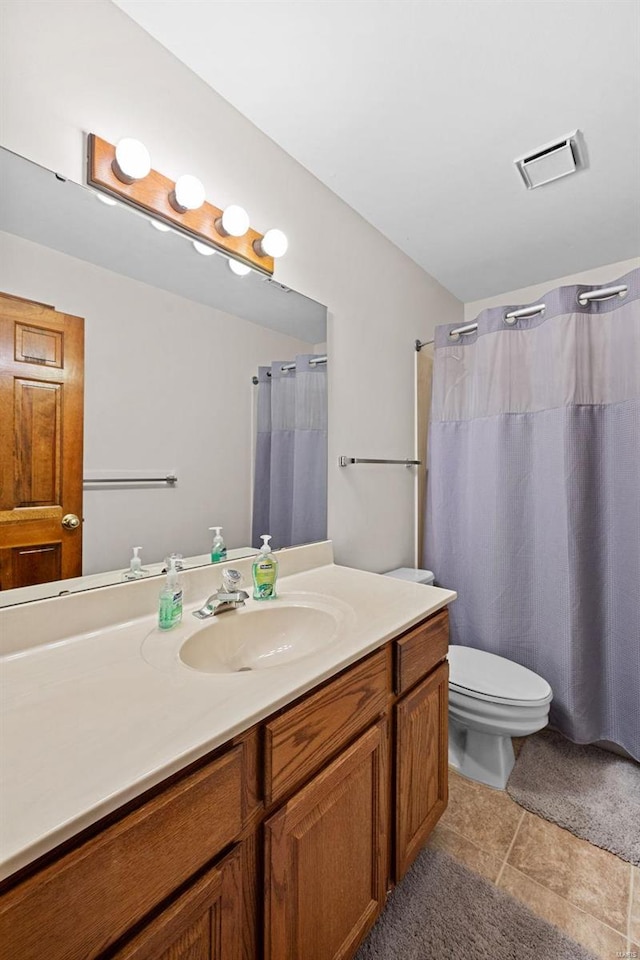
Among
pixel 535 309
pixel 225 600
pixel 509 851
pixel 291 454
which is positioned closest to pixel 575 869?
pixel 509 851

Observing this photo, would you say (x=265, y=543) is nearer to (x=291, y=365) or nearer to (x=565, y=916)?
(x=291, y=365)

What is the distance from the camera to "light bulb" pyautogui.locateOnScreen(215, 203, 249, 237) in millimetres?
1214

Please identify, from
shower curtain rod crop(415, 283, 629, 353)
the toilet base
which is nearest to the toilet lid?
the toilet base

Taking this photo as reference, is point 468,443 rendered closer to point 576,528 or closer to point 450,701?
point 576,528

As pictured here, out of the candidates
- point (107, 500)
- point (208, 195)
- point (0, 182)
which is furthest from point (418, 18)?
point (107, 500)

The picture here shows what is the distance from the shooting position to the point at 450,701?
1.56 metres

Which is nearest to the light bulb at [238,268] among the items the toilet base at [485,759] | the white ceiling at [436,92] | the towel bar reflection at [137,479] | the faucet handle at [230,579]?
the white ceiling at [436,92]

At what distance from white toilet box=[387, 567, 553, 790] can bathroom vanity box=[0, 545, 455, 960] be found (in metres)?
0.40

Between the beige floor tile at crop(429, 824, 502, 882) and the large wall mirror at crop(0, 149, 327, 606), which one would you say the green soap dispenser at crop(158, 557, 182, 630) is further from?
the beige floor tile at crop(429, 824, 502, 882)

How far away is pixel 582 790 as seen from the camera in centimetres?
151

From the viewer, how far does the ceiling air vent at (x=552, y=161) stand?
1417 mm

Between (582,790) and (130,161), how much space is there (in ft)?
8.21

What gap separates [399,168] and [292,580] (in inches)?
63.2

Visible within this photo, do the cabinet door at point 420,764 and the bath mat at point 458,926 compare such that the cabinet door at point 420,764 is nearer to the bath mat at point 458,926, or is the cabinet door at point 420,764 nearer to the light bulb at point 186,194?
the bath mat at point 458,926
